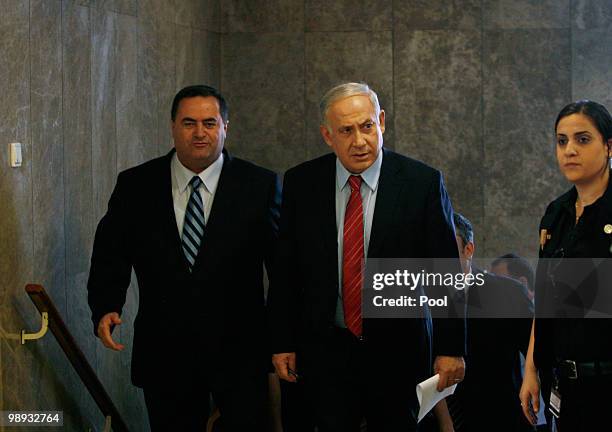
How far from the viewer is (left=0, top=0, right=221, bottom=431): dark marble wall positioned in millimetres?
3869

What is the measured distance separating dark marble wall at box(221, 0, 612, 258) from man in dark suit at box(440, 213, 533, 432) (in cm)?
303

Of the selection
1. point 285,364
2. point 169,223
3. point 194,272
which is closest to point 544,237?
point 285,364

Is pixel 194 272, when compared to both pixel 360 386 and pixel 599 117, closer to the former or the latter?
pixel 360 386

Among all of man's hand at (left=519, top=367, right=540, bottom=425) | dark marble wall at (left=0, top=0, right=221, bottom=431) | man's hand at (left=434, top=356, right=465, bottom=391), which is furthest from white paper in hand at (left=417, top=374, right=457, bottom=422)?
dark marble wall at (left=0, top=0, right=221, bottom=431)

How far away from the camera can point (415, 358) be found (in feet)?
11.2

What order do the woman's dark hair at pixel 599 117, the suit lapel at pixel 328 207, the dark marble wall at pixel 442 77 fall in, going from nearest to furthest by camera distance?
Answer: the woman's dark hair at pixel 599 117
the suit lapel at pixel 328 207
the dark marble wall at pixel 442 77

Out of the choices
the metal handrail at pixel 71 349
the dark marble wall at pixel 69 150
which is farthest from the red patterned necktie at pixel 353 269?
the dark marble wall at pixel 69 150

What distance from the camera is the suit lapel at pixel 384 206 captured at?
337 cm

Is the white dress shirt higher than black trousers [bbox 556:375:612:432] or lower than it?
higher

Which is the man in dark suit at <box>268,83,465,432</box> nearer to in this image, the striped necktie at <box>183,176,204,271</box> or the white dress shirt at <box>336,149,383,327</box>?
the white dress shirt at <box>336,149,383,327</box>

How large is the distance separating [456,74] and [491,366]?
341 cm

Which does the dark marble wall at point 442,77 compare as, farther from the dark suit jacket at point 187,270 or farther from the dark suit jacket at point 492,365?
the dark suit jacket at point 492,365

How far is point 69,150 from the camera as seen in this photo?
440 centimetres

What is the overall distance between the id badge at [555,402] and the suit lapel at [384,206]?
715 mm
